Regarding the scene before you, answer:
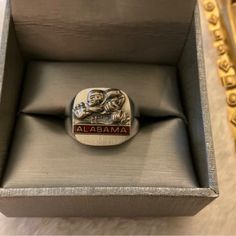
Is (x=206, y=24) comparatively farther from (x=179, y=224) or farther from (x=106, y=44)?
(x=179, y=224)

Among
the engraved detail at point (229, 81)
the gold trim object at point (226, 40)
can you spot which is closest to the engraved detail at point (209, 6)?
the gold trim object at point (226, 40)

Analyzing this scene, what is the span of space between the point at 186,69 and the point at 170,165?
19 centimetres

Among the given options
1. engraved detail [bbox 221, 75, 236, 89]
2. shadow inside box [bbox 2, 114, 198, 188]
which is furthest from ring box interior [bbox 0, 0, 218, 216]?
engraved detail [bbox 221, 75, 236, 89]

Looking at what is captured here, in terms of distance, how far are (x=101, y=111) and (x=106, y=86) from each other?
0.10 m

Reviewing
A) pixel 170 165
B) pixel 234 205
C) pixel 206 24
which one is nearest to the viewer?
pixel 170 165

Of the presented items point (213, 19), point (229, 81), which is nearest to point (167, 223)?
point (229, 81)

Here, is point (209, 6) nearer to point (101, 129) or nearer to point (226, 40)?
point (226, 40)

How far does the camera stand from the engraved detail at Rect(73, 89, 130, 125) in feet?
2.35

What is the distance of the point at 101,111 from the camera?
2.36 feet

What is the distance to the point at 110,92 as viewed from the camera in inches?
28.8

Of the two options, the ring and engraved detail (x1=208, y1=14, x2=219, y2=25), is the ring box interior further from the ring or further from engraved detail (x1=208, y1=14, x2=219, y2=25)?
engraved detail (x1=208, y1=14, x2=219, y2=25)

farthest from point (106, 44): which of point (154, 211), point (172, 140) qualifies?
point (154, 211)

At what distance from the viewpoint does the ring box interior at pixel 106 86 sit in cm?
66

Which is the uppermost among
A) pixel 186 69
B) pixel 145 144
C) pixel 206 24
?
pixel 206 24
